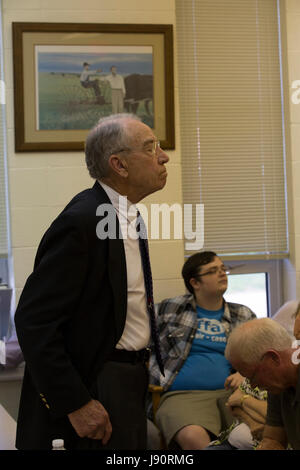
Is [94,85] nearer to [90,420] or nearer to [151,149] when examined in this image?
[151,149]

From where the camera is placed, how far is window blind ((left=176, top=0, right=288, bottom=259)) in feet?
12.2

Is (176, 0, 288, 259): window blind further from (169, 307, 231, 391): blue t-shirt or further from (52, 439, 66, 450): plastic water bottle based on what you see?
(52, 439, 66, 450): plastic water bottle

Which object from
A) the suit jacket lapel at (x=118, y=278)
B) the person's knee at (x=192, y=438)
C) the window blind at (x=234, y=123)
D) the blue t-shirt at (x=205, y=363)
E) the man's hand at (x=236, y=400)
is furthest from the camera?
the window blind at (x=234, y=123)

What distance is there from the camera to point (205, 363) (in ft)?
10.3

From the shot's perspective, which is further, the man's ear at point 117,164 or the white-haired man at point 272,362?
the man's ear at point 117,164

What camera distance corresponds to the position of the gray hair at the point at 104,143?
1.80 m

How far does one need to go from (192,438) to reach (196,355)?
473 millimetres

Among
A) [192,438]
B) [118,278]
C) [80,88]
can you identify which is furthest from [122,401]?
[80,88]

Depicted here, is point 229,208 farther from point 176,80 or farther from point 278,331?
point 278,331

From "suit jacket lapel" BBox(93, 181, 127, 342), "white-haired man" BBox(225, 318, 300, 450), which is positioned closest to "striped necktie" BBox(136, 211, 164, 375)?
"suit jacket lapel" BBox(93, 181, 127, 342)

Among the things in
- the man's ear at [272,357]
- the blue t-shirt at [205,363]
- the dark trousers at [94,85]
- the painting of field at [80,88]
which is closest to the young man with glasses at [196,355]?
the blue t-shirt at [205,363]

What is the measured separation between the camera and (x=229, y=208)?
12.4 feet

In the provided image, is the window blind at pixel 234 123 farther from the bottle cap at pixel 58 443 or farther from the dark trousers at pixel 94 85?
the bottle cap at pixel 58 443
